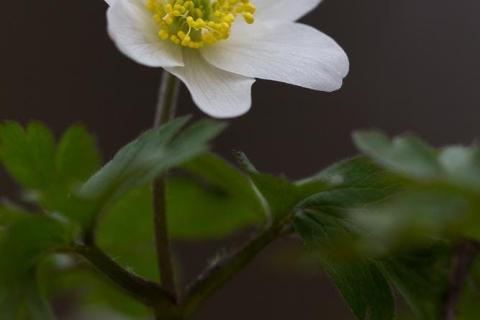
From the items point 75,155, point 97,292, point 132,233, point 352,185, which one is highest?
point 352,185

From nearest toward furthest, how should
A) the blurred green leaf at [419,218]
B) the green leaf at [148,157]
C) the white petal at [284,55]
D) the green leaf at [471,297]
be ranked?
the blurred green leaf at [419,218] < the green leaf at [148,157] < the green leaf at [471,297] < the white petal at [284,55]

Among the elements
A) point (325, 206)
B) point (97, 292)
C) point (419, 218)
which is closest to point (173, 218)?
point (97, 292)

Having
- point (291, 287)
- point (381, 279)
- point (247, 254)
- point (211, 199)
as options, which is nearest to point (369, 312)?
point (381, 279)

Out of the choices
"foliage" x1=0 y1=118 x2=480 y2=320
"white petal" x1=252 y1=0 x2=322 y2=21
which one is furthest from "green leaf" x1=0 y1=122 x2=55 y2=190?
"white petal" x1=252 y1=0 x2=322 y2=21

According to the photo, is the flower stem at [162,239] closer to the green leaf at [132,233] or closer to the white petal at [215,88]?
the white petal at [215,88]

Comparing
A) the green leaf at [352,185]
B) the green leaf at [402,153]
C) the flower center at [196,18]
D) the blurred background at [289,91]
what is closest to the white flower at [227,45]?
the flower center at [196,18]

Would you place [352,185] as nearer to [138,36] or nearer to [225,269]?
[225,269]

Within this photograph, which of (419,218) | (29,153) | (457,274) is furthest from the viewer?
(29,153)

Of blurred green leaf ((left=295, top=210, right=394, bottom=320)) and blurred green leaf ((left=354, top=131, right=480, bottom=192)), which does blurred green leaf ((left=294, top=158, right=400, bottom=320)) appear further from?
blurred green leaf ((left=354, top=131, right=480, bottom=192))
